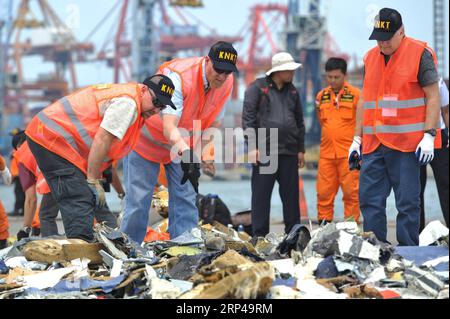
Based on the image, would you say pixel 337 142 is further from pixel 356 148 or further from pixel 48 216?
pixel 48 216

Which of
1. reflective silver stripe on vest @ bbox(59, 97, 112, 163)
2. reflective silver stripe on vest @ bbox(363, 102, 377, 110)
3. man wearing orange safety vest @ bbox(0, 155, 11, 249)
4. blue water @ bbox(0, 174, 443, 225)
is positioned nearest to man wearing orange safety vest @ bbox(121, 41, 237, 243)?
reflective silver stripe on vest @ bbox(59, 97, 112, 163)

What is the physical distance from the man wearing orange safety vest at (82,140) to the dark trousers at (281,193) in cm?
225

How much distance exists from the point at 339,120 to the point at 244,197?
30.2m

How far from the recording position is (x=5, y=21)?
3666 inches

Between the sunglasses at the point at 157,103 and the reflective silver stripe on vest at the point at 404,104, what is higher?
the sunglasses at the point at 157,103

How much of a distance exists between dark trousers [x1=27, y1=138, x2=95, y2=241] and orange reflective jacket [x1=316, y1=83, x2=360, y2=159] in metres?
3.34

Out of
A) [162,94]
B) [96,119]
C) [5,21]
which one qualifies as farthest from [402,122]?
[5,21]

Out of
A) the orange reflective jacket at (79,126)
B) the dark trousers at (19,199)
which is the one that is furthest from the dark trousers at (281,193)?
the dark trousers at (19,199)

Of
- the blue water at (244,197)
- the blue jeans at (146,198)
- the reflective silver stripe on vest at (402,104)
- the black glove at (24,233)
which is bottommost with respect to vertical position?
the blue water at (244,197)

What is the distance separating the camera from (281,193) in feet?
26.1

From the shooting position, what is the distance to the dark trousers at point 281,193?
777 cm

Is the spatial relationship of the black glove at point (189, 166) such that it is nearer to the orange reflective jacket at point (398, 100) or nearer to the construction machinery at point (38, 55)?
the orange reflective jacket at point (398, 100)

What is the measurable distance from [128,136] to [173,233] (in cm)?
125

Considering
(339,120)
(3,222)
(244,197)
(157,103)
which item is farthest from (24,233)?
(244,197)
